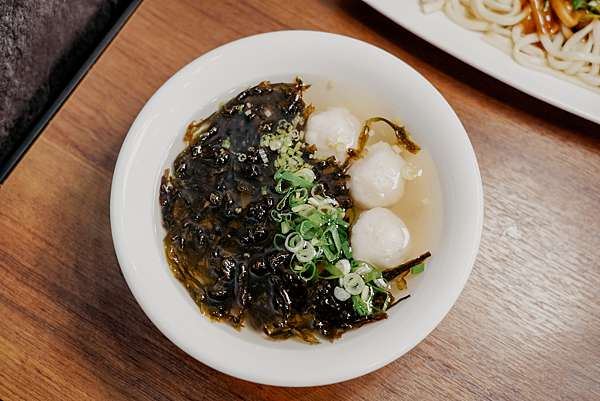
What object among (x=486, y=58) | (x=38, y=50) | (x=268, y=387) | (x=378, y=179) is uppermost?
(x=486, y=58)

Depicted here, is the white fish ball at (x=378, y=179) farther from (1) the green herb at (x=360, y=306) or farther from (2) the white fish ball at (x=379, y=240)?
(1) the green herb at (x=360, y=306)

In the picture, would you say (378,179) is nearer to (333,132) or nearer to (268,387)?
(333,132)

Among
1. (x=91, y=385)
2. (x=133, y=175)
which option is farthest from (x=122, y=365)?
(x=133, y=175)

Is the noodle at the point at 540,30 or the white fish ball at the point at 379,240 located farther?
the noodle at the point at 540,30

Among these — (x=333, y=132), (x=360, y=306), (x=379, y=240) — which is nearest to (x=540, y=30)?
(x=333, y=132)

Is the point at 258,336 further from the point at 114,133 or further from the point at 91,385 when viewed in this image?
the point at 114,133

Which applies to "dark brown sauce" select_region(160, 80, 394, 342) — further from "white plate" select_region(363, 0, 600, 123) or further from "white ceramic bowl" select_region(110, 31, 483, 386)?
"white plate" select_region(363, 0, 600, 123)

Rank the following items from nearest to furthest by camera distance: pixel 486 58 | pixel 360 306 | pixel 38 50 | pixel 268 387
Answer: pixel 360 306
pixel 268 387
pixel 486 58
pixel 38 50

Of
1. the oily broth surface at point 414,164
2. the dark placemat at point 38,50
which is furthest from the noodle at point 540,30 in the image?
the dark placemat at point 38,50
